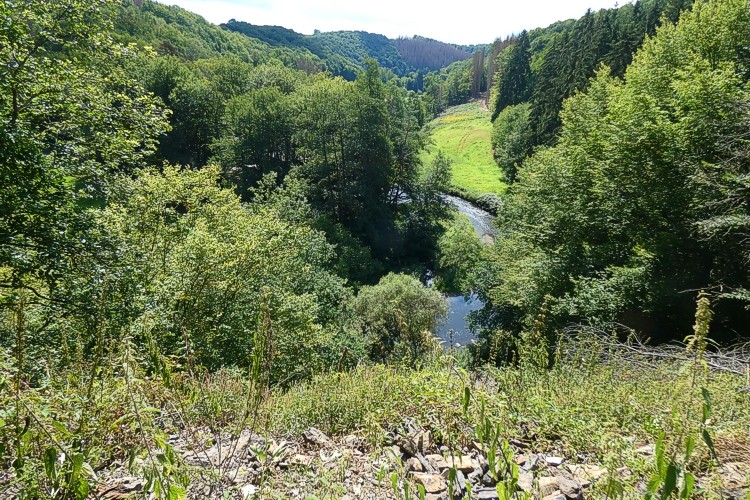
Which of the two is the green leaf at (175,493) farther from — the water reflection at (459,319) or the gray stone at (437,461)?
the water reflection at (459,319)

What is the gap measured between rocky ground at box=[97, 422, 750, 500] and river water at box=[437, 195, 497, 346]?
8.75m

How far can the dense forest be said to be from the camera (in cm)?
270

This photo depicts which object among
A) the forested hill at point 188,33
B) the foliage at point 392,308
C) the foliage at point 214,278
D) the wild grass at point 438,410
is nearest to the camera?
the wild grass at point 438,410

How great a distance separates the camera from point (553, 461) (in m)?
3.36

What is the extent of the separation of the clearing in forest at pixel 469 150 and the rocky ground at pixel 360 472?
35.1m

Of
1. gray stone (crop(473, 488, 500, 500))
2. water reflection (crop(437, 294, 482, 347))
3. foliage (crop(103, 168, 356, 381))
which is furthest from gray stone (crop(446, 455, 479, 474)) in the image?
water reflection (crop(437, 294, 482, 347))

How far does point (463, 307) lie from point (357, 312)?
31.2 feet

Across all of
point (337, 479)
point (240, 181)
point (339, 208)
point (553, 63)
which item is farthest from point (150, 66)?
point (337, 479)

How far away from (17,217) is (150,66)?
42669 mm

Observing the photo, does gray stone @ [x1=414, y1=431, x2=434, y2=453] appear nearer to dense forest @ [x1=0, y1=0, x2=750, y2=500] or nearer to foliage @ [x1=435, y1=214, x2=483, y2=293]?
dense forest @ [x1=0, y1=0, x2=750, y2=500]

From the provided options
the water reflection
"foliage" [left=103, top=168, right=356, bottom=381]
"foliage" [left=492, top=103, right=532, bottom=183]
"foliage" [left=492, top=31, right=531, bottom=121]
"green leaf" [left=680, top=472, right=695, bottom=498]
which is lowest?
the water reflection

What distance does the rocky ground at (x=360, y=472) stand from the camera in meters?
2.69

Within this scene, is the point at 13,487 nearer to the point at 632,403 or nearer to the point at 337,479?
the point at 337,479

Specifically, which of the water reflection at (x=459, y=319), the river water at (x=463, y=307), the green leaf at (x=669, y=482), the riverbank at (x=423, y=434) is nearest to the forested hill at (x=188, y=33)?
the river water at (x=463, y=307)
